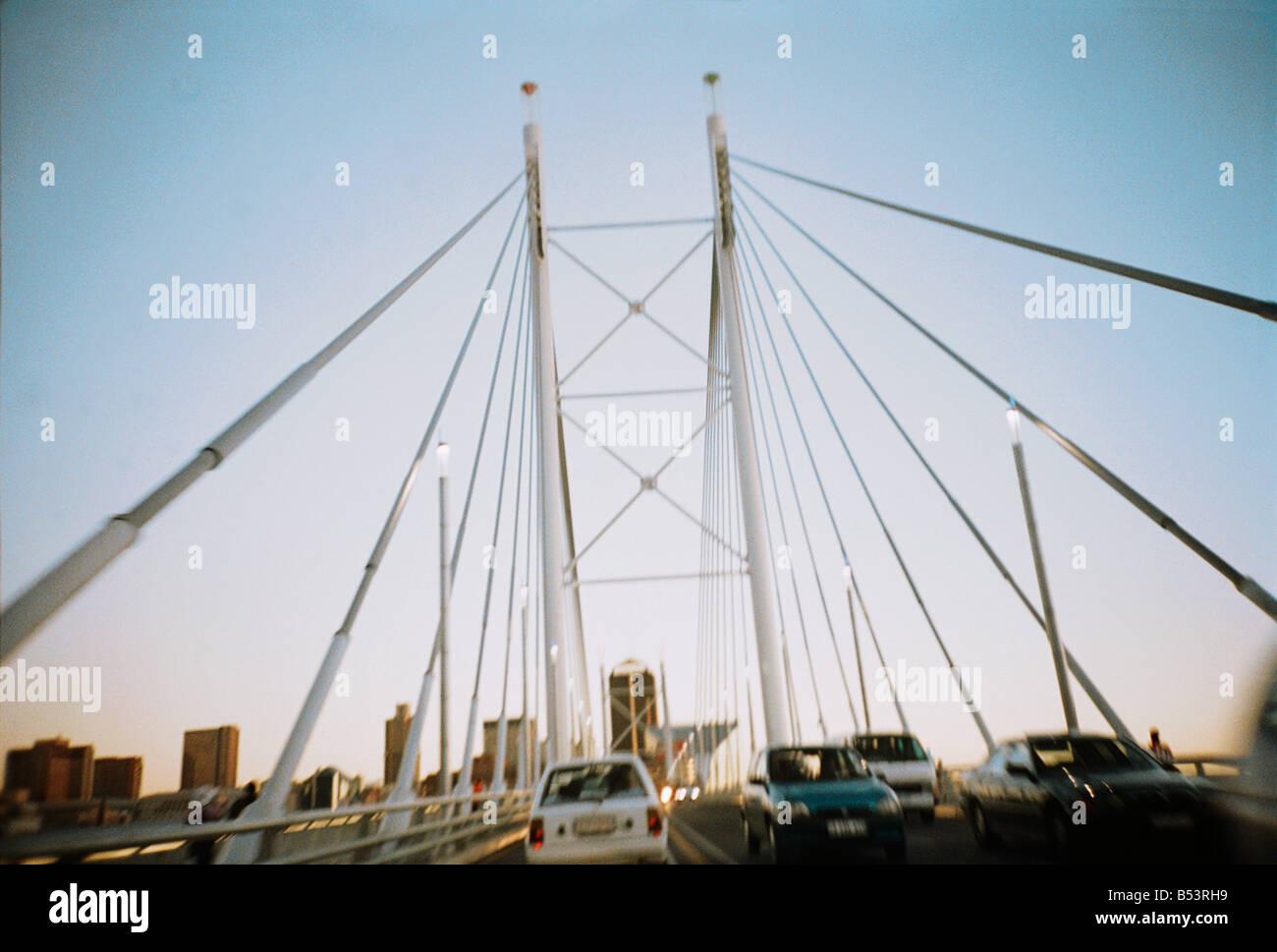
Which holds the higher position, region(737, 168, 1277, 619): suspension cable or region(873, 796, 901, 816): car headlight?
region(737, 168, 1277, 619): suspension cable

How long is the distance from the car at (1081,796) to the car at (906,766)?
4.68 m

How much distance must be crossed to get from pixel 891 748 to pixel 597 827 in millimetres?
9196

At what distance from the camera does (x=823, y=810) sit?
29.7 feet

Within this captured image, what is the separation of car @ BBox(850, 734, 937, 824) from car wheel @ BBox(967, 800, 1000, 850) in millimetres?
4018

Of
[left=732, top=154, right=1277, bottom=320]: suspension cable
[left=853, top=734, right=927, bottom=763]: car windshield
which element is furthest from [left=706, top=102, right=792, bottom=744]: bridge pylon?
[left=732, top=154, right=1277, bottom=320]: suspension cable

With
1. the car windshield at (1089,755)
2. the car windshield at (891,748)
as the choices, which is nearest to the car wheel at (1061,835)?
the car windshield at (1089,755)

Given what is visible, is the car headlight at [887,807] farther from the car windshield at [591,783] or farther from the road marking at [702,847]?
the car windshield at [591,783]

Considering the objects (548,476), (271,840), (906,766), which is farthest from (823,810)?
(548,476)

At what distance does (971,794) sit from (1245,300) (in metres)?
5.91

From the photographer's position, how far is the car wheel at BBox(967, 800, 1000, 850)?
372 inches

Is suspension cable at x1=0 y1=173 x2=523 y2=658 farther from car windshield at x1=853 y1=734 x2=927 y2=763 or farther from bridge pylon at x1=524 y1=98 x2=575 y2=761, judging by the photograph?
car windshield at x1=853 y1=734 x2=927 y2=763
